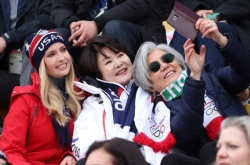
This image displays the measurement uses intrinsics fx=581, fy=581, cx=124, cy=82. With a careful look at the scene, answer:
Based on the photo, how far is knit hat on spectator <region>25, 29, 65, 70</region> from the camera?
13.3ft

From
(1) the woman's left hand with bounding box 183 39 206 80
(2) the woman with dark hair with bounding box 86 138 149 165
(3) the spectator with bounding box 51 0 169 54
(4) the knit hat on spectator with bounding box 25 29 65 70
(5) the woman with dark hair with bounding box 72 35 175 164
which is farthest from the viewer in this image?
(3) the spectator with bounding box 51 0 169 54

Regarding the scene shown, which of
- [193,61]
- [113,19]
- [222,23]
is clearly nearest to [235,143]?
[193,61]

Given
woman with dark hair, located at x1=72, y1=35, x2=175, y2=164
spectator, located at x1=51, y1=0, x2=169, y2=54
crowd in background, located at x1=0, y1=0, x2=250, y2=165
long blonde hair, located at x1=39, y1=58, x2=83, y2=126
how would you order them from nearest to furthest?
crowd in background, located at x1=0, y1=0, x2=250, y2=165 < woman with dark hair, located at x1=72, y1=35, x2=175, y2=164 < long blonde hair, located at x1=39, y1=58, x2=83, y2=126 < spectator, located at x1=51, y1=0, x2=169, y2=54

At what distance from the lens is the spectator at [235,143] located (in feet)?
8.68

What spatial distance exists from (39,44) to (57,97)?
15.7 inches

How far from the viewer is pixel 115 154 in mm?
2432

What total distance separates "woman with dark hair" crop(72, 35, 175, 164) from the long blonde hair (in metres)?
0.06

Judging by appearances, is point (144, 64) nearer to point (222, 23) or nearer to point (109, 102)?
point (109, 102)

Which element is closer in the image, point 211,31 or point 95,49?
point 211,31

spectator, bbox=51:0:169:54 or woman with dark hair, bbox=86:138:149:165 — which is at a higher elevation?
woman with dark hair, bbox=86:138:149:165

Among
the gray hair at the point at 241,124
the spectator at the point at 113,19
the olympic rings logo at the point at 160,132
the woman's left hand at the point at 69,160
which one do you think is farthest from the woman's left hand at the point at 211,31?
the woman's left hand at the point at 69,160

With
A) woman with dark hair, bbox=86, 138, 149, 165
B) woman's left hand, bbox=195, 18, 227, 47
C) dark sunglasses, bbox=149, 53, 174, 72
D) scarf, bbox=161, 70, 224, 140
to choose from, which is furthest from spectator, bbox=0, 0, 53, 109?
woman with dark hair, bbox=86, 138, 149, 165

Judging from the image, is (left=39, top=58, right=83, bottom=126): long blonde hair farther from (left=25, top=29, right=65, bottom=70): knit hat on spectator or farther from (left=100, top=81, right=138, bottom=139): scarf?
(left=100, top=81, right=138, bottom=139): scarf

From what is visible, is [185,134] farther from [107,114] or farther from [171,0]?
[171,0]
